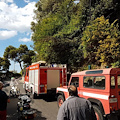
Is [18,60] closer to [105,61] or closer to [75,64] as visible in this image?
[75,64]

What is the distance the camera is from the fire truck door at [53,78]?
995 cm

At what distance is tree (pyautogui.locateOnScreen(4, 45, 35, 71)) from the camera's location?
4755 centimetres

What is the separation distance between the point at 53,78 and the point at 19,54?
41.5 metres

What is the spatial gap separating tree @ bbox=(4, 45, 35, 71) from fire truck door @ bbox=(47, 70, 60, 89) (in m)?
38.4

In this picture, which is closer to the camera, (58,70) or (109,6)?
(58,70)

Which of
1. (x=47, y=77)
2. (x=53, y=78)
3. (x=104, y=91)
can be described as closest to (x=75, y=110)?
(x=104, y=91)

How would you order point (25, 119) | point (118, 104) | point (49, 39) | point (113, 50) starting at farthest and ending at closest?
point (49, 39)
point (113, 50)
point (25, 119)
point (118, 104)

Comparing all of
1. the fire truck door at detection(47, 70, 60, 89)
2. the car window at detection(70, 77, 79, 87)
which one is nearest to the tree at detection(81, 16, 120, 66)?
the fire truck door at detection(47, 70, 60, 89)

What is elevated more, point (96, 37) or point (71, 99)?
point (96, 37)

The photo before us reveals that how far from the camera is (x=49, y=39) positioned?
17.2 meters

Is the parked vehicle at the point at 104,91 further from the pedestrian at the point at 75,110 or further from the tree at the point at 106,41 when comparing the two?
the tree at the point at 106,41

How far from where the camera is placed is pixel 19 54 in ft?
161

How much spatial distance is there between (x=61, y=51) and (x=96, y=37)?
5.66 m

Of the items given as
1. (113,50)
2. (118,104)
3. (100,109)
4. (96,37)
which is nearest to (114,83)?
(118,104)
